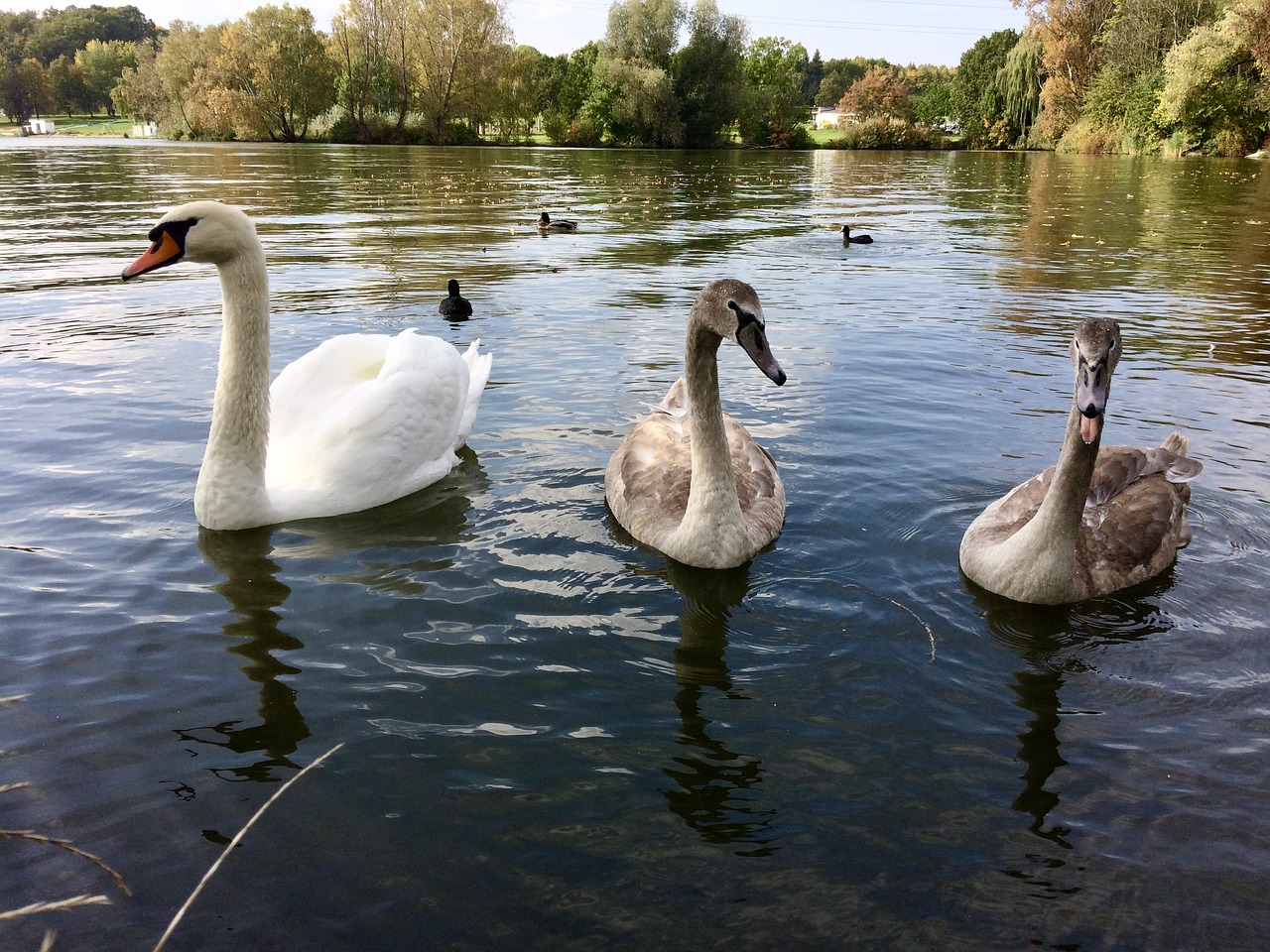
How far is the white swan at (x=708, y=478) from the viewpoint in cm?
564

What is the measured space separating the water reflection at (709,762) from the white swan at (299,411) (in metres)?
2.45

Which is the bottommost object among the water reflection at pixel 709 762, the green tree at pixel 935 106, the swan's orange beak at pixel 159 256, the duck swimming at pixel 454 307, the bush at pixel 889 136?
the water reflection at pixel 709 762

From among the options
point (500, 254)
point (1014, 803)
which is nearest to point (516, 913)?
point (1014, 803)

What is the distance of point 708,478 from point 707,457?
13 cm

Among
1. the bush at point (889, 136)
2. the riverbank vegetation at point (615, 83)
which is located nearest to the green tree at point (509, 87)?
the riverbank vegetation at point (615, 83)

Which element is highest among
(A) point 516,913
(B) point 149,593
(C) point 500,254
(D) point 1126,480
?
(C) point 500,254

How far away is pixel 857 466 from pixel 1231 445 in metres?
3.05

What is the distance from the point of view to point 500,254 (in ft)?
61.7

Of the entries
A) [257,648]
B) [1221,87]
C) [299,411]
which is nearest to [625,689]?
[257,648]

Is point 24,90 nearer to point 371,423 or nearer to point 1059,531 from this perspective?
point 371,423

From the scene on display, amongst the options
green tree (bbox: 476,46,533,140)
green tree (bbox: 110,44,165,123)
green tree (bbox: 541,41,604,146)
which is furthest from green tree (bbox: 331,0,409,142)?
green tree (bbox: 110,44,165,123)

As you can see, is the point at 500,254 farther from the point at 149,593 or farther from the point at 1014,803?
the point at 1014,803

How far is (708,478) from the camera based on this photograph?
234 inches

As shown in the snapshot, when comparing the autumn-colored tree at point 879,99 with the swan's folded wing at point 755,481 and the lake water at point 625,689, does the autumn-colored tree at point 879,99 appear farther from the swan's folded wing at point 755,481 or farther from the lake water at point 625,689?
the swan's folded wing at point 755,481
